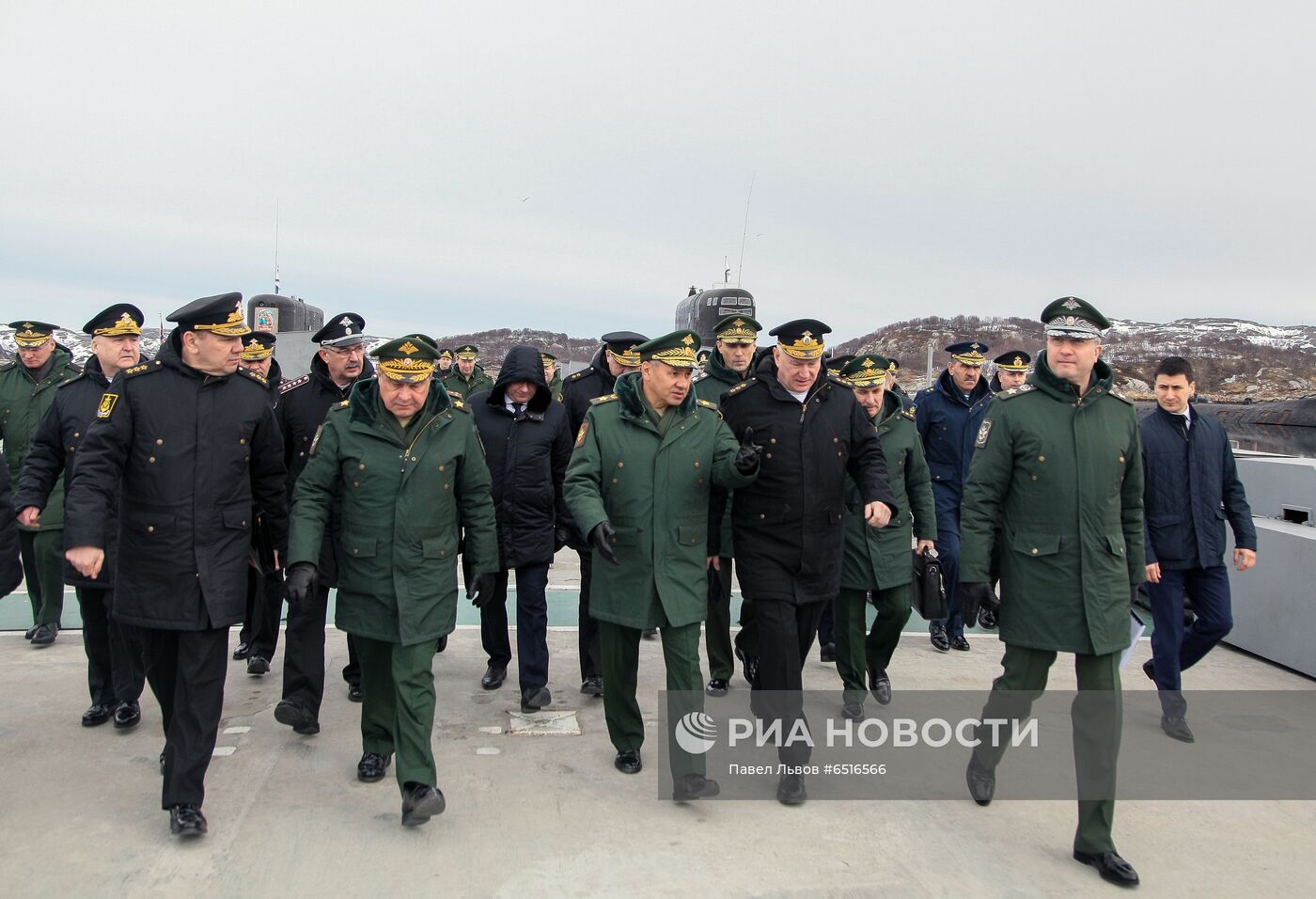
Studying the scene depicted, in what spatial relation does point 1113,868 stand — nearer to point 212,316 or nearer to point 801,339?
point 801,339

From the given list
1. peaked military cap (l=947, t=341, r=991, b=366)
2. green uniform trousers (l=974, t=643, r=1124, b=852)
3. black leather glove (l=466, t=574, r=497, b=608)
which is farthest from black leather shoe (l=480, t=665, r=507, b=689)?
peaked military cap (l=947, t=341, r=991, b=366)

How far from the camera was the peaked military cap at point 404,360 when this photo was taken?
13.6ft

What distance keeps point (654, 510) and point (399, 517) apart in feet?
3.51

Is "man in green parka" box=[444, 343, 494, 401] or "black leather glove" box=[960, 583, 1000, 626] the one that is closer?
"black leather glove" box=[960, 583, 1000, 626]

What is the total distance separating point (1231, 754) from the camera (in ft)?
16.6

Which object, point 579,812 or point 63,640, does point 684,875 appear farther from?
point 63,640

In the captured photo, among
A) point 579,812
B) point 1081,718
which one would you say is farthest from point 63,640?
point 1081,718

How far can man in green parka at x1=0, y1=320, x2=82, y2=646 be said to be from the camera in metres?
6.47

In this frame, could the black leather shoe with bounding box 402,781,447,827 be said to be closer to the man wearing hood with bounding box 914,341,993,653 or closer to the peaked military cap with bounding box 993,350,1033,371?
the man wearing hood with bounding box 914,341,993,653

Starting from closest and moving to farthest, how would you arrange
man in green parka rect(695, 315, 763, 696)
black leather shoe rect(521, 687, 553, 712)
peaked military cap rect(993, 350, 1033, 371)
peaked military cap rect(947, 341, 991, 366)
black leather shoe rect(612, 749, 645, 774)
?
1. black leather shoe rect(612, 749, 645, 774)
2. black leather shoe rect(521, 687, 553, 712)
3. man in green parka rect(695, 315, 763, 696)
4. peaked military cap rect(947, 341, 991, 366)
5. peaked military cap rect(993, 350, 1033, 371)

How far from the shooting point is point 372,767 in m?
4.50

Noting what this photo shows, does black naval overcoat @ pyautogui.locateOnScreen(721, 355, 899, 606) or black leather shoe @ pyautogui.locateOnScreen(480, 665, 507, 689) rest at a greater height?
black naval overcoat @ pyautogui.locateOnScreen(721, 355, 899, 606)

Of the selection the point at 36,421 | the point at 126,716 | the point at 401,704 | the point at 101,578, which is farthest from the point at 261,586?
the point at 36,421

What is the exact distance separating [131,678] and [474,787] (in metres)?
1.92
